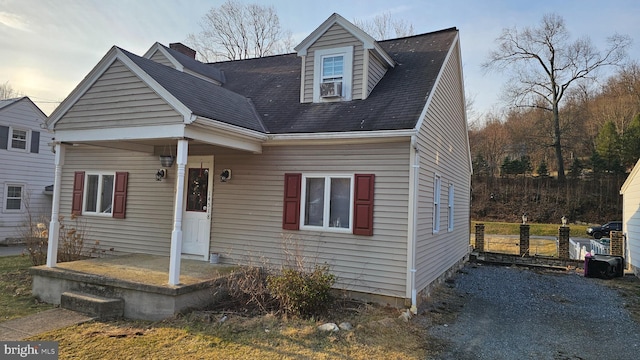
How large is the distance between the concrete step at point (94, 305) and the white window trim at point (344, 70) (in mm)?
5687

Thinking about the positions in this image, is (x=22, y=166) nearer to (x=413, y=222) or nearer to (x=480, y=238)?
(x=413, y=222)

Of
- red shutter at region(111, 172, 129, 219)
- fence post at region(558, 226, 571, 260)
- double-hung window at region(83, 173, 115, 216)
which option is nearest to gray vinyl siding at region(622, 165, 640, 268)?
fence post at region(558, 226, 571, 260)

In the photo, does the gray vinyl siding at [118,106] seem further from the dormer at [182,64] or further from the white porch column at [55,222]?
the dormer at [182,64]

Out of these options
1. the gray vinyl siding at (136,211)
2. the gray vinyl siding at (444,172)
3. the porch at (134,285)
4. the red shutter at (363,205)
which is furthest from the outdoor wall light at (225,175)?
the gray vinyl siding at (444,172)

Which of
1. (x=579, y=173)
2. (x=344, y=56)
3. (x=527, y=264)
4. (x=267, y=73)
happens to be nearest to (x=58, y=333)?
(x=344, y=56)

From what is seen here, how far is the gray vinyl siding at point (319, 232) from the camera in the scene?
712 cm

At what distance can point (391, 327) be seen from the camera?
596 centimetres

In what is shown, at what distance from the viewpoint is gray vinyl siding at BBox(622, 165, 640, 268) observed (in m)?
12.3

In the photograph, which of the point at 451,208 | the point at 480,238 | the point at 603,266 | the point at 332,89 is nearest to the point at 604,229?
the point at 480,238

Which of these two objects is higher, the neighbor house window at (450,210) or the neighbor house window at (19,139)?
the neighbor house window at (19,139)

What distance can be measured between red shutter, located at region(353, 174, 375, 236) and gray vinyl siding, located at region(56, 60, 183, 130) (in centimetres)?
343

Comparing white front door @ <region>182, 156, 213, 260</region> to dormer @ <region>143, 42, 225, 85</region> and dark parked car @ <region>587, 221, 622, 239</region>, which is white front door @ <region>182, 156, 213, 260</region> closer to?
dormer @ <region>143, 42, 225, 85</region>

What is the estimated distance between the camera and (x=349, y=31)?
8.67 meters

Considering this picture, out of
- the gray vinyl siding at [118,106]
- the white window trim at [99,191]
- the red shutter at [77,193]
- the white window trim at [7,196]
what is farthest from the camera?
the white window trim at [7,196]
